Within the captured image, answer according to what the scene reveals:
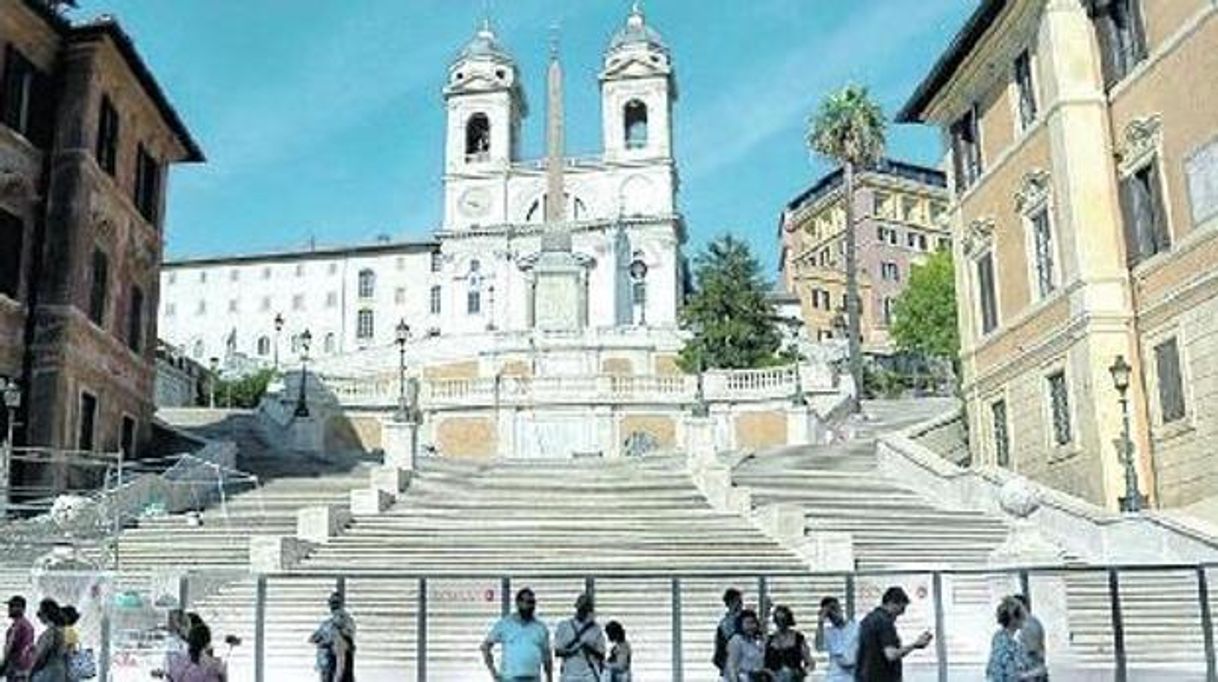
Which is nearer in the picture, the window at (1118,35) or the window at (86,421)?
the window at (1118,35)

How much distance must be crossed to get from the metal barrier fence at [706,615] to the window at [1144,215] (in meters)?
11.0

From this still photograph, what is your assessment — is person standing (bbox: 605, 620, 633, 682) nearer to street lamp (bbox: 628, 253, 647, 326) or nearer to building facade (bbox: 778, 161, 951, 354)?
street lamp (bbox: 628, 253, 647, 326)

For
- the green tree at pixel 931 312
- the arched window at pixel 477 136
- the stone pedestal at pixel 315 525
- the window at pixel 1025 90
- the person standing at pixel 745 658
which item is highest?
the arched window at pixel 477 136

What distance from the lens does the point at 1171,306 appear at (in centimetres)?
2444

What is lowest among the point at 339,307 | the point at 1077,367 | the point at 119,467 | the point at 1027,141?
the point at 119,467

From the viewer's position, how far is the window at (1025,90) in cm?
2920

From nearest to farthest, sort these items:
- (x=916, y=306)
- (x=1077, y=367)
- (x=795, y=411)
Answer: (x=1077, y=367), (x=795, y=411), (x=916, y=306)

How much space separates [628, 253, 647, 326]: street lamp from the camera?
102750mm

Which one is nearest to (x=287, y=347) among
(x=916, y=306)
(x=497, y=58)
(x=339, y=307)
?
(x=339, y=307)

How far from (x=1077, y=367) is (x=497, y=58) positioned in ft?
300

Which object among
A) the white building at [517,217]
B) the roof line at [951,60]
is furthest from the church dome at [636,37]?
the roof line at [951,60]

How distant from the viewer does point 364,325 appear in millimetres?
121938

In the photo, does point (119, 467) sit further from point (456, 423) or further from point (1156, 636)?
point (456, 423)

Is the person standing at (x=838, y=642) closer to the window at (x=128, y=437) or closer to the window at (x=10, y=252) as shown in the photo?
the window at (x=10, y=252)
